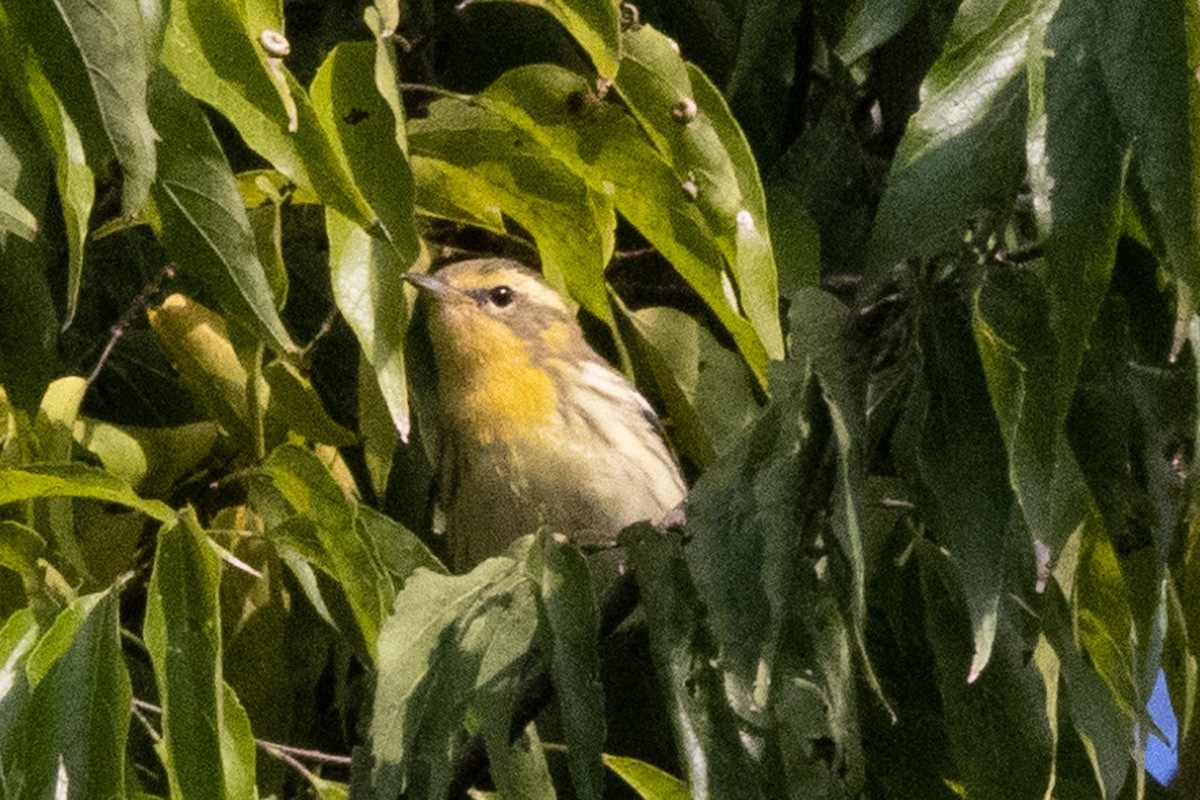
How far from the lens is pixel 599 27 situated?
7.48ft

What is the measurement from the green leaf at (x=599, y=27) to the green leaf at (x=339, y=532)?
0.56 metres

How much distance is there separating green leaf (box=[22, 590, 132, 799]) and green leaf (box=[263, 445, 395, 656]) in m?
0.29

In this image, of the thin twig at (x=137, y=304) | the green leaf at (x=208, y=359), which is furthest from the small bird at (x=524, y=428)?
the green leaf at (x=208, y=359)

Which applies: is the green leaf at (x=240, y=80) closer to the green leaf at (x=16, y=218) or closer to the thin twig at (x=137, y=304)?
the green leaf at (x=16, y=218)

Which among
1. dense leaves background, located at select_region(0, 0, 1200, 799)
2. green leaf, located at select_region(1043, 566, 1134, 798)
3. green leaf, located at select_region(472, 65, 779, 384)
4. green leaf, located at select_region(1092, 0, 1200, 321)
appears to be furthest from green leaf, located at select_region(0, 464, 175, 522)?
green leaf, located at select_region(1092, 0, 1200, 321)

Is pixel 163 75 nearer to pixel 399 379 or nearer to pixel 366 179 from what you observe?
pixel 366 179

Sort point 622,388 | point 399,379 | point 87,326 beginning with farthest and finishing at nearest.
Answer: point 622,388
point 87,326
point 399,379

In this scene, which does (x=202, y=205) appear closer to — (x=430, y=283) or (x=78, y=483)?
(x=78, y=483)

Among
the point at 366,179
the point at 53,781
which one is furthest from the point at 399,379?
the point at 53,781

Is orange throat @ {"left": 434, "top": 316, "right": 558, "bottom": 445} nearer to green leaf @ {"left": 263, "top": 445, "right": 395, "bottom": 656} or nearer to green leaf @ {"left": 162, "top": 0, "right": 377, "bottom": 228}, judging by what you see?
green leaf @ {"left": 263, "top": 445, "right": 395, "bottom": 656}

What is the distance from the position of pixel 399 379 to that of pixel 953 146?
2.32 feet

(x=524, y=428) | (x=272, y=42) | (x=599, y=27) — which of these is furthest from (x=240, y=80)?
(x=524, y=428)

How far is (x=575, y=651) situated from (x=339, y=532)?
457mm

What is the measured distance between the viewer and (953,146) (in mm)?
1845
